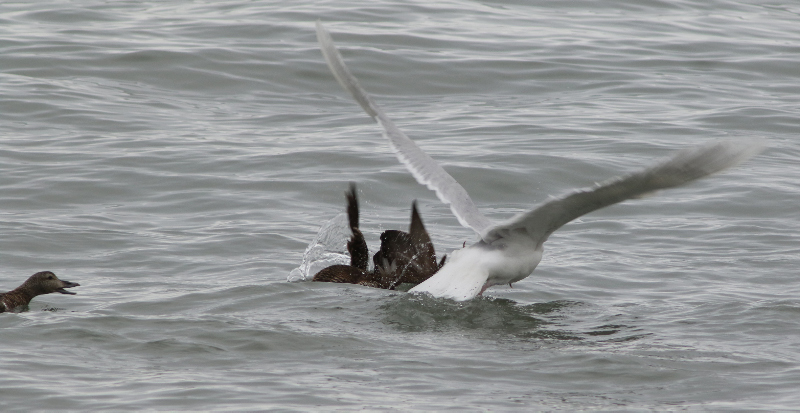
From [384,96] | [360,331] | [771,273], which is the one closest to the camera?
[360,331]

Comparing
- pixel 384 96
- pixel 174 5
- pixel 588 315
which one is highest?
pixel 174 5

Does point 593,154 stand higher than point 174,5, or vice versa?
point 174,5

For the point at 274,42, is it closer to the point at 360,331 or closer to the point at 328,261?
the point at 328,261

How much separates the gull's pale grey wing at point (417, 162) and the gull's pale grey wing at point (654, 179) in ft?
2.24

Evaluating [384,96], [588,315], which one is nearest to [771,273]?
[588,315]

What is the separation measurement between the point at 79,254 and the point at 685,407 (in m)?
4.82

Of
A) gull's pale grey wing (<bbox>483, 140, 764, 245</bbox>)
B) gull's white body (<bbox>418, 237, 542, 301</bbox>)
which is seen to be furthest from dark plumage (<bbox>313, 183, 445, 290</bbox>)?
gull's pale grey wing (<bbox>483, 140, 764, 245</bbox>)

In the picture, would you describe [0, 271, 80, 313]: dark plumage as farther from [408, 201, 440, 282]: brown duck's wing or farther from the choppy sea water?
[408, 201, 440, 282]: brown duck's wing

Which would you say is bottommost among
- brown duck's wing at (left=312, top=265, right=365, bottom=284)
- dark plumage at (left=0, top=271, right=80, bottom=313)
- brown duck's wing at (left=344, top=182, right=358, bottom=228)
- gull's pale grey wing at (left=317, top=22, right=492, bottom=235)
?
brown duck's wing at (left=312, top=265, right=365, bottom=284)

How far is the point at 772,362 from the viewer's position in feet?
19.6

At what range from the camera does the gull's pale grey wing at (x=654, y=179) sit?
5.47 metres

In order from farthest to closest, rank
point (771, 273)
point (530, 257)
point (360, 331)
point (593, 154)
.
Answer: point (593, 154)
point (771, 273)
point (530, 257)
point (360, 331)

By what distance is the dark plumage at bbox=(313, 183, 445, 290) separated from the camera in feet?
24.3

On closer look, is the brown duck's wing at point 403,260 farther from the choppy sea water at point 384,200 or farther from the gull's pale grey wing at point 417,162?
the gull's pale grey wing at point 417,162
